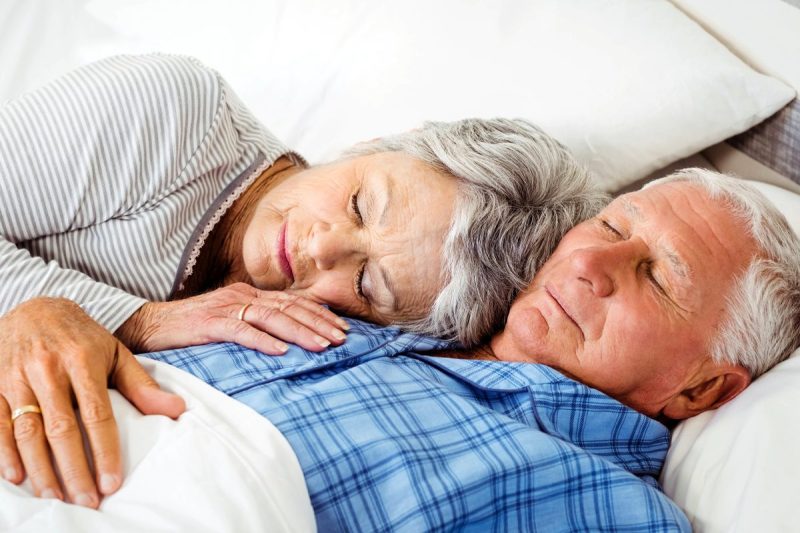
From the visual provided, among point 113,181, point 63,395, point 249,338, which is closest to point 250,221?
point 113,181

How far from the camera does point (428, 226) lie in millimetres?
1528

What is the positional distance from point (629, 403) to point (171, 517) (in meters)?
0.86

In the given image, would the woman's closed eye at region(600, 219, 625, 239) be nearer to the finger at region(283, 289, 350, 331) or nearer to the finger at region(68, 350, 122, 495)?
the finger at region(283, 289, 350, 331)

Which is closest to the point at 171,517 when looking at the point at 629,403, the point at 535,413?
the point at 535,413

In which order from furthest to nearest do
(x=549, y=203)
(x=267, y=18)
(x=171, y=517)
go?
(x=267, y=18)
(x=549, y=203)
(x=171, y=517)

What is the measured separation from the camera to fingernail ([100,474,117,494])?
1.05m

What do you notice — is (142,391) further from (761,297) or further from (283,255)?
(761,297)

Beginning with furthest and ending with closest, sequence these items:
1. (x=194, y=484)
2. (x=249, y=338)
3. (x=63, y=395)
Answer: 1. (x=249, y=338)
2. (x=63, y=395)
3. (x=194, y=484)

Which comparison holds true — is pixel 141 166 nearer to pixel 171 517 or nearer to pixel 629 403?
pixel 171 517

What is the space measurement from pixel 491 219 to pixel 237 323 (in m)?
0.49

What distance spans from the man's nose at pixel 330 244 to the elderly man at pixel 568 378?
0.14 metres

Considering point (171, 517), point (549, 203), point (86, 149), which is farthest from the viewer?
point (549, 203)

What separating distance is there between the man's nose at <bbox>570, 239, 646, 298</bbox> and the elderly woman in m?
0.15

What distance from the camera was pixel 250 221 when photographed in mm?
1716
